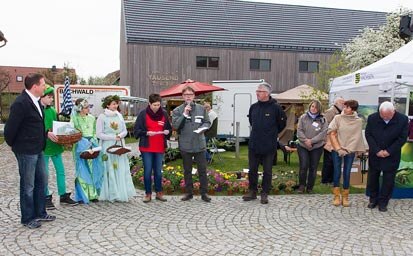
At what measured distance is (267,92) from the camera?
6.70 meters

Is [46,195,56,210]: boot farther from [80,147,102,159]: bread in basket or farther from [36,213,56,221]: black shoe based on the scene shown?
[80,147,102,159]: bread in basket

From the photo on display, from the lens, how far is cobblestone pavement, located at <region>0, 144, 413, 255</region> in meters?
4.58

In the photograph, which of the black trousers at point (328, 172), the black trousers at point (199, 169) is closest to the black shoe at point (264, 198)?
the black trousers at point (199, 169)

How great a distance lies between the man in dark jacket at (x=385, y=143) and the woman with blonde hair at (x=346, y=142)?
224mm

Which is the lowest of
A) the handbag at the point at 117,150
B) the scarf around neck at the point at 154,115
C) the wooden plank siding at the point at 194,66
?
the handbag at the point at 117,150

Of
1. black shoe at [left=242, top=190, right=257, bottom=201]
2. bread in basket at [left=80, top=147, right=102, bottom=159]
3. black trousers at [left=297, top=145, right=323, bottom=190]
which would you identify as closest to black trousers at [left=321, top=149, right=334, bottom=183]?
black trousers at [left=297, top=145, right=323, bottom=190]

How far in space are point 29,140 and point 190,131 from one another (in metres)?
2.51

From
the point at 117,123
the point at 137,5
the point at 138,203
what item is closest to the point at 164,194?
the point at 138,203

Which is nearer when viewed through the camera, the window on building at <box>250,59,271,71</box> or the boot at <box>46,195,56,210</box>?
the boot at <box>46,195,56,210</box>

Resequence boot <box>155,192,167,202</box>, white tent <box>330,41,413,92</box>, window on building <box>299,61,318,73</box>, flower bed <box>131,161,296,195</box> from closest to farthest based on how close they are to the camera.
→ boot <box>155,192,167,202</box> < white tent <box>330,41,413,92</box> < flower bed <box>131,161,296,195</box> < window on building <box>299,61,318,73</box>

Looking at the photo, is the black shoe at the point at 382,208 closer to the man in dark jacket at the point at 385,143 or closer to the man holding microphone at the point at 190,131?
the man in dark jacket at the point at 385,143

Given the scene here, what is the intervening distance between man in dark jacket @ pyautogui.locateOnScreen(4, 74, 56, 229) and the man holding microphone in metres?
2.18

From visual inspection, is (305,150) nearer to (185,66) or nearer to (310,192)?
(310,192)

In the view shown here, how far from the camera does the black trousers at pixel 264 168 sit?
6.80 meters
